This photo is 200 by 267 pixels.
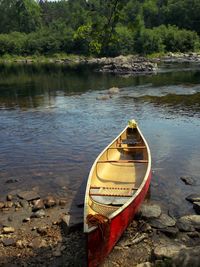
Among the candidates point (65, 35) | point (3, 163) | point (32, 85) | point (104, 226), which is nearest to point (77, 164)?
point (3, 163)

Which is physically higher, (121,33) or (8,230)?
(121,33)

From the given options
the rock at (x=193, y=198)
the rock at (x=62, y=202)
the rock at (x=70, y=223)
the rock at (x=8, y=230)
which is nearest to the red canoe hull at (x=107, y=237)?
the rock at (x=70, y=223)

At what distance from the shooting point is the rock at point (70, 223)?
1485cm

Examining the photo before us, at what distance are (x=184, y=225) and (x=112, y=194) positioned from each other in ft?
9.99

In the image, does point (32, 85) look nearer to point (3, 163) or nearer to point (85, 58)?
point (3, 163)

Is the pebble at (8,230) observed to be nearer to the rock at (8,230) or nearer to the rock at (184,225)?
the rock at (8,230)

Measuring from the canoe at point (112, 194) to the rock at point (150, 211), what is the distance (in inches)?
17.0

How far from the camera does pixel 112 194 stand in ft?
51.5

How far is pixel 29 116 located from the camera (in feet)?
123

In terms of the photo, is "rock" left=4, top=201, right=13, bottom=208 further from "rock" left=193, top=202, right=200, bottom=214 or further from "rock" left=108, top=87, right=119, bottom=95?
"rock" left=108, top=87, right=119, bottom=95

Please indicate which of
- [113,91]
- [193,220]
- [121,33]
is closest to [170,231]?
[193,220]

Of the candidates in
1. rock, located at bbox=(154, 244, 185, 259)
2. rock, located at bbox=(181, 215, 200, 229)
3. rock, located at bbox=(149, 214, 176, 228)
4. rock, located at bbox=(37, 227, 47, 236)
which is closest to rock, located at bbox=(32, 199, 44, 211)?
rock, located at bbox=(37, 227, 47, 236)

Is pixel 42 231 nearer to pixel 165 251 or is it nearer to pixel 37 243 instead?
pixel 37 243

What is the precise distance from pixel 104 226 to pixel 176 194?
715cm
